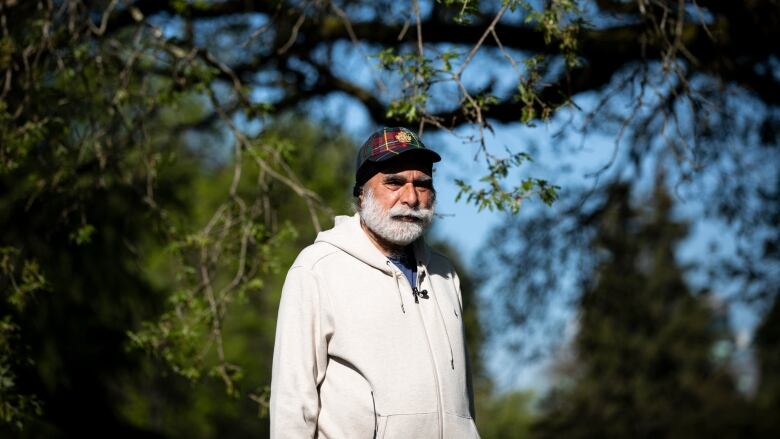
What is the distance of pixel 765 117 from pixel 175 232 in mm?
5348

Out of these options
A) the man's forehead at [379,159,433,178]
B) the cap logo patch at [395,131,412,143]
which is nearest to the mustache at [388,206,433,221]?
the man's forehead at [379,159,433,178]

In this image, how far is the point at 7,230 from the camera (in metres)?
7.19

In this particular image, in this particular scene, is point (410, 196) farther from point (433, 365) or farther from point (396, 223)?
point (433, 365)

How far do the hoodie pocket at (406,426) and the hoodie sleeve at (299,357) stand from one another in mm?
238

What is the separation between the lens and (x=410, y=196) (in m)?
3.63

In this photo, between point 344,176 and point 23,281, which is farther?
point 344,176

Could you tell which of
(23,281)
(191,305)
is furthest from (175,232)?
(23,281)

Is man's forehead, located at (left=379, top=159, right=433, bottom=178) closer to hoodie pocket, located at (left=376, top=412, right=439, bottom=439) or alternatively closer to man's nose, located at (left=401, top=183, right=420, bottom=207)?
man's nose, located at (left=401, top=183, right=420, bottom=207)

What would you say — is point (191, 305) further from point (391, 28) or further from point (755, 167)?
point (755, 167)

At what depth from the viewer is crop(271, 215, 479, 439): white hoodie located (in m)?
3.40

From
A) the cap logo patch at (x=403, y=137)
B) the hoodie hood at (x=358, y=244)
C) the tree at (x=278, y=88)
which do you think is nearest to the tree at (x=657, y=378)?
the tree at (x=278, y=88)

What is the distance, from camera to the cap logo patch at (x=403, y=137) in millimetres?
3667

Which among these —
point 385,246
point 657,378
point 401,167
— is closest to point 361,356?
point 385,246

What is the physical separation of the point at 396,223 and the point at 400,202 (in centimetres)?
8
